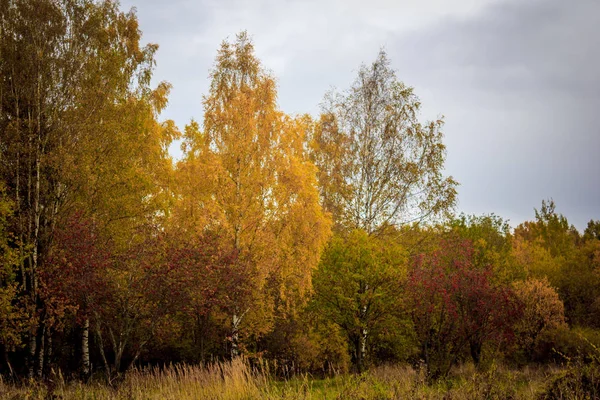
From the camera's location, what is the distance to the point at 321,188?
23594 mm

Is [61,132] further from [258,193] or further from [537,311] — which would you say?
[537,311]

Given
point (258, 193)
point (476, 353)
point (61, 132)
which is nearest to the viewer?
point (61, 132)

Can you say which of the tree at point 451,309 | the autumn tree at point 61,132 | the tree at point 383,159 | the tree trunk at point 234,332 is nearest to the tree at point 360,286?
the tree at point 451,309

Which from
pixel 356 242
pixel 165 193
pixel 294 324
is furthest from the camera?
pixel 294 324

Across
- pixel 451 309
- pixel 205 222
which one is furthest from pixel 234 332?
pixel 451 309

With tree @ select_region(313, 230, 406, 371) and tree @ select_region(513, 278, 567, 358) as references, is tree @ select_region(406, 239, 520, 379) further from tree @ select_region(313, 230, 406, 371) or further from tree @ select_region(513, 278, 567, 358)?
tree @ select_region(513, 278, 567, 358)

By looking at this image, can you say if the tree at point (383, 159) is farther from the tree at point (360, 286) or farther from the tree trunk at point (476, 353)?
the tree trunk at point (476, 353)

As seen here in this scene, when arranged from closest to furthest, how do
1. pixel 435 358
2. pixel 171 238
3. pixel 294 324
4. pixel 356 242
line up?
pixel 171 238
pixel 435 358
pixel 356 242
pixel 294 324

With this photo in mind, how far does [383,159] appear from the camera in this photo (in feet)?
66.3

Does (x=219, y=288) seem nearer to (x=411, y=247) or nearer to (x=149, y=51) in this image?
(x=411, y=247)

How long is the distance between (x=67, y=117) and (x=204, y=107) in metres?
4.39

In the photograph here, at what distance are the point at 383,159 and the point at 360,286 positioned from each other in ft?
20.9

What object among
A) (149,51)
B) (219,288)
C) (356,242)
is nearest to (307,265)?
(356,242)

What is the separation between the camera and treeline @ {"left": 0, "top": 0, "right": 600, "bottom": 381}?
12.6 meters
